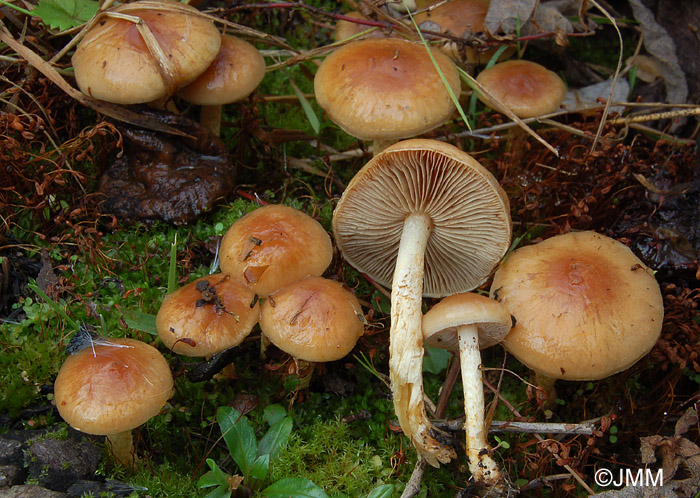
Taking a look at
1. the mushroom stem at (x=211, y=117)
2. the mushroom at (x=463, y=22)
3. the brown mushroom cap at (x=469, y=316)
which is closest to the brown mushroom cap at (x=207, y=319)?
the brown mushroom cap at (x=469, y=316)

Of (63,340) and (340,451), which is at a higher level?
(63,340)

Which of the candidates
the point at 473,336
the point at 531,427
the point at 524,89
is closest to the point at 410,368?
the point at 473,336

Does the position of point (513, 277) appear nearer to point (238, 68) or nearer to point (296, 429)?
point (296, 429)

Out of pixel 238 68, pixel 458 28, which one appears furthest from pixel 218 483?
pixel 458 28

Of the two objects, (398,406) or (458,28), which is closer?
(398,406)

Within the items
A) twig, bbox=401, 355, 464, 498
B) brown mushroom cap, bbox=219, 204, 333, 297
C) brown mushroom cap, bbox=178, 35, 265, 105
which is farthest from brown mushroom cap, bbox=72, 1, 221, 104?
twig, bbox=401, 355, 464, 498

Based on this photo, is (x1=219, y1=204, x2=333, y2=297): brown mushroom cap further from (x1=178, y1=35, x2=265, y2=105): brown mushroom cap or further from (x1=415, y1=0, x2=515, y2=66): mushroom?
(x1=415, y1=0, x2=515, y2=66): mushroom
